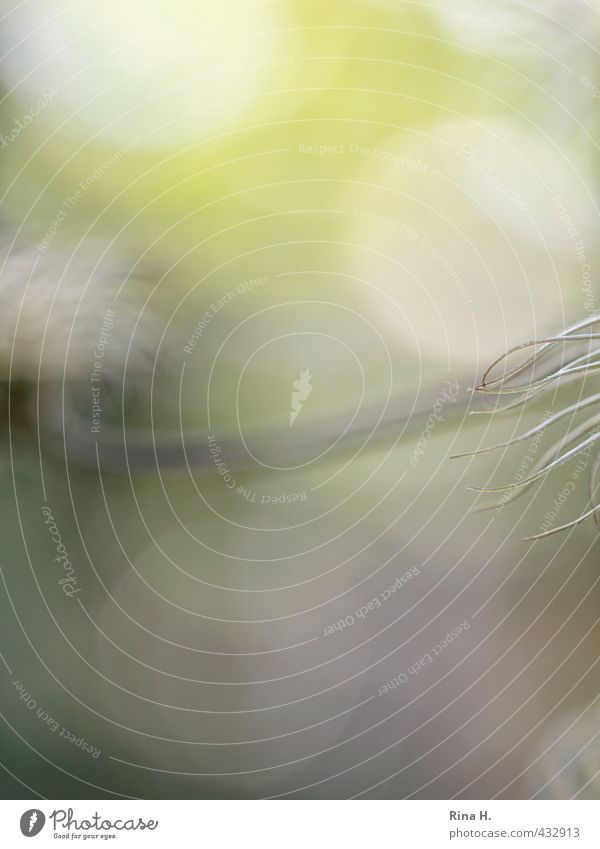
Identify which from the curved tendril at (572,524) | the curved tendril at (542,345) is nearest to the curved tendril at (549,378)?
the curved tendril at (542,345)

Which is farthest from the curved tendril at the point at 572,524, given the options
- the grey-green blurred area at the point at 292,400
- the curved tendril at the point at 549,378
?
the curved tendril at the point at 549,378

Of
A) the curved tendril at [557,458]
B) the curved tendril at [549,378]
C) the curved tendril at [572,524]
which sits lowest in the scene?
the curved tendril at [572,524]

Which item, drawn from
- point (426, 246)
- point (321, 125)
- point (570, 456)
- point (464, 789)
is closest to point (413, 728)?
point (464, 789)

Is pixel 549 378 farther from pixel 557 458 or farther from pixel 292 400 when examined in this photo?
pixel 292 400

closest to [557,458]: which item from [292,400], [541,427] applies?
[541,427]

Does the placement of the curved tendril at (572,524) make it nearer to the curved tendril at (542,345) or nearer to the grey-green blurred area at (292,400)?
the grey-green blurred area at (292,400)

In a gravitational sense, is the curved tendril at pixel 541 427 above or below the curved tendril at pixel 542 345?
below

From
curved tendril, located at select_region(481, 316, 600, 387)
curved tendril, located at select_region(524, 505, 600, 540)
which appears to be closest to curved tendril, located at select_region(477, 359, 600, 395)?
curved tendril, located at select_region(481, 316, 600, 387)

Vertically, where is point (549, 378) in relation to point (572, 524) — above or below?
above

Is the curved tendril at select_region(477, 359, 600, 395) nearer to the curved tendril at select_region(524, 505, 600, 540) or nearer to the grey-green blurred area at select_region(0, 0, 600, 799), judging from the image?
the grey-green blurred area at select_region(0, 0, 600, 799)
